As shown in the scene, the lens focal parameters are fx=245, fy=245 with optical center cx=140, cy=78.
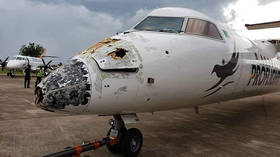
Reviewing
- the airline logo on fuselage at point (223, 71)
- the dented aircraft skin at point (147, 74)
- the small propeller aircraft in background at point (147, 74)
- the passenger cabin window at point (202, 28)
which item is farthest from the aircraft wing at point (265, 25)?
the passenger cabin window at point (202, 28)

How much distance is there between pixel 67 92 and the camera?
3510 millimetres

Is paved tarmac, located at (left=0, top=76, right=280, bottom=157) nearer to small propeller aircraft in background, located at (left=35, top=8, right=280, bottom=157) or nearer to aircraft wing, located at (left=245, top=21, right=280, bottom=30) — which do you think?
small propeller aircraft in background, located at (left=35, top=8, right=280, bottom=157)

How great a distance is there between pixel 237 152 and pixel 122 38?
3733 mm

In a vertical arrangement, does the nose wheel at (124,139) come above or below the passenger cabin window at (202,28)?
below

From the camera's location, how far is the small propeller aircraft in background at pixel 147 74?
142 inches

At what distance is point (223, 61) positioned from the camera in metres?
5.68

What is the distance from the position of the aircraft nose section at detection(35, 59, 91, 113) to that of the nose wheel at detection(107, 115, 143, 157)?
1.32m

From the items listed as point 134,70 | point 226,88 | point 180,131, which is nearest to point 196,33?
point 226,88

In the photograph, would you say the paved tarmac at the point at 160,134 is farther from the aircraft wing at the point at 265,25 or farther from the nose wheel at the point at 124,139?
the aircraft wing at the point at 265,25

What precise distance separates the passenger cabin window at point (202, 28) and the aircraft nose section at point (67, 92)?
275 cm

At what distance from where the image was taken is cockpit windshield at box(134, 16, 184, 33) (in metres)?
5.23

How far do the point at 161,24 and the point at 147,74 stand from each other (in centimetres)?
175

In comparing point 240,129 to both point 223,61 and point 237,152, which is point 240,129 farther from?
point 223,61

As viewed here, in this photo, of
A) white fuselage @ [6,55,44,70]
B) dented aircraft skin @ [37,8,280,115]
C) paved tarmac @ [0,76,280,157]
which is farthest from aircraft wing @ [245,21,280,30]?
white fuselage @ [6,55,44,70]
